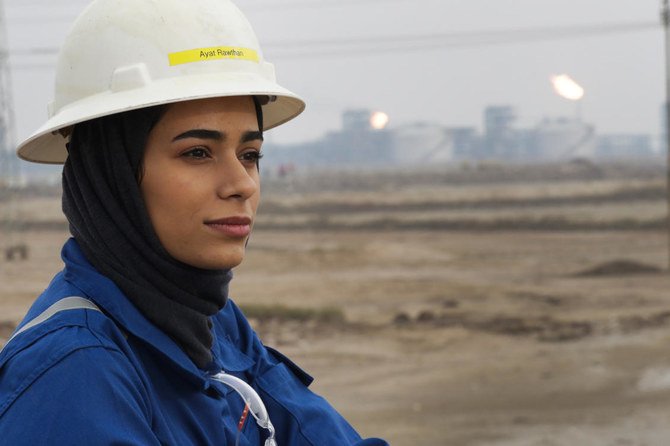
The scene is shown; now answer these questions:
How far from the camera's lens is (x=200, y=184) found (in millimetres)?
1709

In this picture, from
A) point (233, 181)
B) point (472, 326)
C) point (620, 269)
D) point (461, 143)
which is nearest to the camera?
point (233, 181)

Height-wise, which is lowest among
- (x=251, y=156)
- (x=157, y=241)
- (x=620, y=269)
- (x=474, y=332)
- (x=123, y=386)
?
(x=474, y=332)

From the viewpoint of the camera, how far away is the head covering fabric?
1608 millimetres

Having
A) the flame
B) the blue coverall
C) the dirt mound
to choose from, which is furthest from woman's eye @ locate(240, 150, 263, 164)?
the flame

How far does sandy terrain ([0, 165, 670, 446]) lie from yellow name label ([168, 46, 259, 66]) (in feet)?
23.9

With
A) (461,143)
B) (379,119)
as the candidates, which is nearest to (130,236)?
(379,119)

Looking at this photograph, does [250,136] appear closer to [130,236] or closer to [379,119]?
[130,236]

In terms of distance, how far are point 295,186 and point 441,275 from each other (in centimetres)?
3502

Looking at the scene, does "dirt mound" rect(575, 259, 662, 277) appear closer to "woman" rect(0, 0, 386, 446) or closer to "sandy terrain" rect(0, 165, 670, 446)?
"sandy terrain" rect(0, 165, 670, 446)

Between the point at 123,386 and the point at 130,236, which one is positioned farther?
the point at 130,236

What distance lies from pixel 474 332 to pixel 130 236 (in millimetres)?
13556

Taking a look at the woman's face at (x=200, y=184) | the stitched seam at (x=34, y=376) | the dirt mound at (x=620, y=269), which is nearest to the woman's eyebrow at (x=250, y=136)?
the woman's face at (x=200, y=184)

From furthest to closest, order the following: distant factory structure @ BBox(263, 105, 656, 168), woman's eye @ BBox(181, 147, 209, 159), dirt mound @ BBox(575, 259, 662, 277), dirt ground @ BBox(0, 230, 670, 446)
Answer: distant factory structure @ BBox(263, 105, 656, 168)
dirt mound @ BBox(575, 259, 662, 277)
dirt ground @ BBox(0, 230, 670, 446)
woman's eye @ BBox(181, 147, 209, 159)

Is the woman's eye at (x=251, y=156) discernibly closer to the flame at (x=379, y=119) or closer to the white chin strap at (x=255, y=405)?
the white chin strap at (x=255, y=405)
